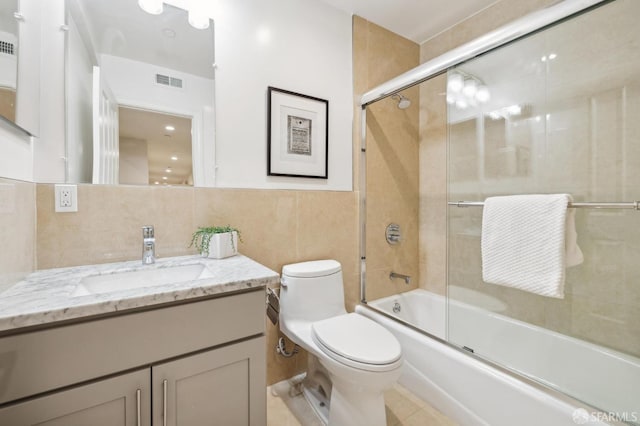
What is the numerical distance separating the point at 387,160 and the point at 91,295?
1.86 metres

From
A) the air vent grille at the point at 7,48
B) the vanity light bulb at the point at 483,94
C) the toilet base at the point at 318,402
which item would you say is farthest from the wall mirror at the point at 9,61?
the vanity light bulb at the point at 483,94

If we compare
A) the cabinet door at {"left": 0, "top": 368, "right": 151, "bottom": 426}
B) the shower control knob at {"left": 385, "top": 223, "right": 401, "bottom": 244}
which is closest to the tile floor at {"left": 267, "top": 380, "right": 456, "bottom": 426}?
the cabinet door at {"left": 0, "top": 368, "right": 151, "bottom": 426}

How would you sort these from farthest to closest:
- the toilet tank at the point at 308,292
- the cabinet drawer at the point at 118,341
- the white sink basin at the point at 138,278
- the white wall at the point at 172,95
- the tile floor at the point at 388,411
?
the toilet tank at the point at 308,292
the tile floor at the point at 388,411
the white wall at the point at 172,95
the white sink basin at the point at 138,278
the cabinet drawer at the point at 118,341

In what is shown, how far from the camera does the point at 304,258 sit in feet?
5.59

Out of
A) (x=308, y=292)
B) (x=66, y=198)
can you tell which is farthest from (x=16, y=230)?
(x=308, y=292)

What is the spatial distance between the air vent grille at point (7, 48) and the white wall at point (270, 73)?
718mm

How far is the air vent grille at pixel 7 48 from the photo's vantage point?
2.78 ft

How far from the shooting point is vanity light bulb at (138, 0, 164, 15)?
1.28 metres

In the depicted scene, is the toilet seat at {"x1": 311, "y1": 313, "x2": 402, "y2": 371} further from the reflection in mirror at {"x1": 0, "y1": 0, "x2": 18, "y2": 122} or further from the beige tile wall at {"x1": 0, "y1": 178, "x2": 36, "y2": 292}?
the reflection in mirror at {"x1": 0, "y1": 0, "x2": 18, "y2": 122}

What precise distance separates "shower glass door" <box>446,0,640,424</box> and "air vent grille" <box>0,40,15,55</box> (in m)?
1.85

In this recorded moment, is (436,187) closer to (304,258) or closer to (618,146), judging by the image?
(618,146)

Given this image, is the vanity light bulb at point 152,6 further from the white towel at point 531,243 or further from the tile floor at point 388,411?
the tile floor at point 388,411

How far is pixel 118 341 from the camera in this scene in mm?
723

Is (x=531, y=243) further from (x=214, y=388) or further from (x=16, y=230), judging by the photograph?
(x=16, y=230)
